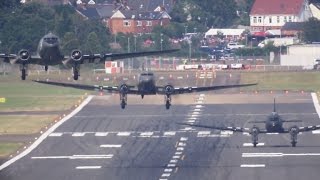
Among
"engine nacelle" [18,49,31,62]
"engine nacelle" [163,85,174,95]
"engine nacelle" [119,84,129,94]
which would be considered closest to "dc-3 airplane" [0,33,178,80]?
"engine nacelle" [18,49,31,62]

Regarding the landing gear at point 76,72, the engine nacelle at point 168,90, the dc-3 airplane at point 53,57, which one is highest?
the dc-3 airplane at point 53,57

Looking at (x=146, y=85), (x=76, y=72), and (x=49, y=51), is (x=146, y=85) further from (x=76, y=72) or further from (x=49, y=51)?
(x=49, y=51)

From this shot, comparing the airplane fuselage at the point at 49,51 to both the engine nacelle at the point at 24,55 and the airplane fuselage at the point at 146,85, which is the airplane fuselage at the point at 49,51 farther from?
the airplane fuselage at the point at 146,85

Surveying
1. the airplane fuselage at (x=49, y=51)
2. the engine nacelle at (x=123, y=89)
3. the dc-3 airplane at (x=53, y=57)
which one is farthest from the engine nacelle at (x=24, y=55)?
the engine nacelle at (x=123, y=89)

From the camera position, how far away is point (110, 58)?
181000 mm

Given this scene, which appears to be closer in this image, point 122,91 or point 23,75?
point 23,75

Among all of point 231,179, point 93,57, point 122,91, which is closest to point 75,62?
point 93,57

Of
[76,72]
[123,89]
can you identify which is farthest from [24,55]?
[123,89]

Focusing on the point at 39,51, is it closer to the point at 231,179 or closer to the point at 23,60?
the point at 23,60

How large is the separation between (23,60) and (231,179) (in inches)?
1231

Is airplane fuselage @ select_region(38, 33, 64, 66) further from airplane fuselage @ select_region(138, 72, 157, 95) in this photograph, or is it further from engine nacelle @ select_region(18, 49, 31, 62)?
airplane fuselage @ select_region(138, 72, 157, 95)

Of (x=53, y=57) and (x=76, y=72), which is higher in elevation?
(x=53, y=57)

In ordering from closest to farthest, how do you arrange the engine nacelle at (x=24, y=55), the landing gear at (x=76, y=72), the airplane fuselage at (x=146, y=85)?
the landing gear at (x=76, y=72), the engine nacelle at (x=24, y=55), the airplane fuselage at (x=146, y=85)

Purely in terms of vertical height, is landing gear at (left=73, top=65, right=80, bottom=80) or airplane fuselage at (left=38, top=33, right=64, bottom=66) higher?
airplane fuselage at (left=38, top=33, right=64, bottom=66)
